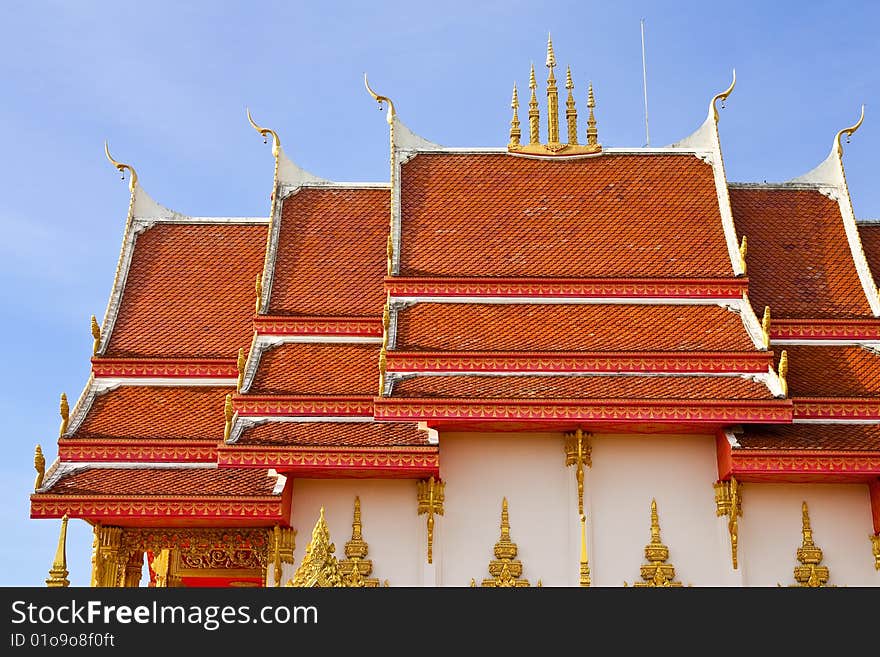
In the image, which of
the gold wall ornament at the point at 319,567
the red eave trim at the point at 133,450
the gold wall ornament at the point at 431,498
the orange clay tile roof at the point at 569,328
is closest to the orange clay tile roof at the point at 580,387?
the orange clay tile roof at the point at 569,328

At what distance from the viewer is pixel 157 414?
58.4 ft

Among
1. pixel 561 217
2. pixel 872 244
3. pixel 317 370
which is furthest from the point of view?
pixel 872 244

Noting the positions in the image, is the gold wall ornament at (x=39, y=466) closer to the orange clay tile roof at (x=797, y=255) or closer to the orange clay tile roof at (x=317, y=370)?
the orange clay tile roof at (x=317, y=370)

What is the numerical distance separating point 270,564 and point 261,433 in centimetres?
163

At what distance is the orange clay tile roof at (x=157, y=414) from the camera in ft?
56.9

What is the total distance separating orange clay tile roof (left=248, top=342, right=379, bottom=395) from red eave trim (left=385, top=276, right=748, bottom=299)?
42.9 inches

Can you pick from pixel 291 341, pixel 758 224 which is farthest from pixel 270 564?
pixel 758 224

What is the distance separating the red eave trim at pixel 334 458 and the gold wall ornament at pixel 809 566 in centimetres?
466

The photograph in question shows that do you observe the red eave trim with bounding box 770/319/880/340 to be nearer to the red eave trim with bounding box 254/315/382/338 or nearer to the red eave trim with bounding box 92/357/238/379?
the red eave trim with bounding box 254/315/382/338

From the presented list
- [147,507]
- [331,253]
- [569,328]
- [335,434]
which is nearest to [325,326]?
[331,253]

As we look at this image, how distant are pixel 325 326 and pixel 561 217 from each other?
154 inches

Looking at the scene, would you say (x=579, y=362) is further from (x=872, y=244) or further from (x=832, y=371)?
(x=872, y=244)

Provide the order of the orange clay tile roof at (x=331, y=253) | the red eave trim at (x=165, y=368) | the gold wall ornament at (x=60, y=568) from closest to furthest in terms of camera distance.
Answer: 1. the gold wall ornament at (x=60, y=568)
2. the red eave trim at (x=165, y=368)
3. the orange clay tile roof at (x=331, y=253)

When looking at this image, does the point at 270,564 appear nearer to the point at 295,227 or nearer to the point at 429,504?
the point at 429,504
